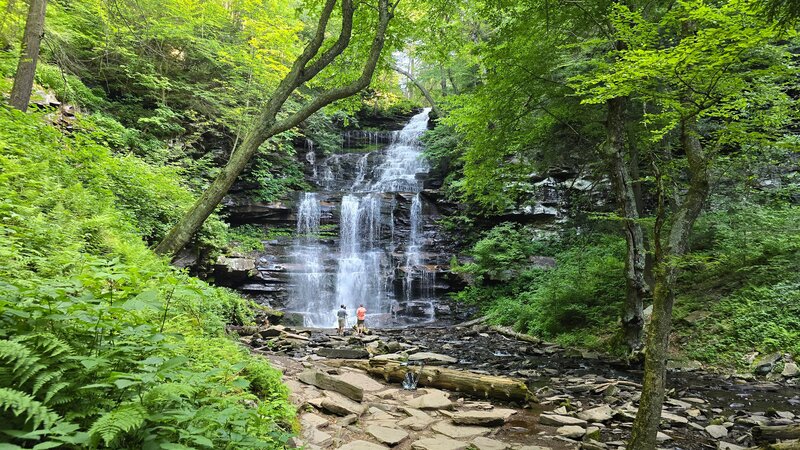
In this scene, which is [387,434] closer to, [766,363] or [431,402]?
[431,402]

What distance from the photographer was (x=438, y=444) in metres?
4.66

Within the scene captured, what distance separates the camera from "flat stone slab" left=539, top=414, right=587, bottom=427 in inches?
215

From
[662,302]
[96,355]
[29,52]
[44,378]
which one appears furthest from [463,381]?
[29,52]

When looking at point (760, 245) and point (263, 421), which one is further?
point (760, 245)

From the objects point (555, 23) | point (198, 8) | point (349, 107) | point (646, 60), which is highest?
point (198, 8)

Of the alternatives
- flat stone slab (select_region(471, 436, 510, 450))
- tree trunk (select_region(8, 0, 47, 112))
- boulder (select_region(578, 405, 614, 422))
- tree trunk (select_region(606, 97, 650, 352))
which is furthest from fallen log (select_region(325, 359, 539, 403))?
tree trunk (select_region(8, 0, 47, 112))

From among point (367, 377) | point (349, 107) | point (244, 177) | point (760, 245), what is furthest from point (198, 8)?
point (760, 245)

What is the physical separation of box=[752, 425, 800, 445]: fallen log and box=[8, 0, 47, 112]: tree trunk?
464 inches

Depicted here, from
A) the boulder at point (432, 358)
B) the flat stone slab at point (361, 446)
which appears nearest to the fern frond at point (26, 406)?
the flat stone slab at point (361, 446)

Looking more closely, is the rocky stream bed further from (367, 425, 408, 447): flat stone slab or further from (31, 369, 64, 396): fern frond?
(31, 369, 64, 396): fern frond

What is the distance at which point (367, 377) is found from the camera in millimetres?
7664

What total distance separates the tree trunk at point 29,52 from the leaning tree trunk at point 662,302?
951 cm

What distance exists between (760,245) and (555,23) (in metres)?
7.75

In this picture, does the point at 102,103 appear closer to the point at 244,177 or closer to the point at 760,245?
the point at 244,177
